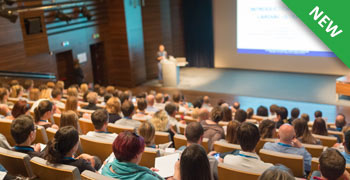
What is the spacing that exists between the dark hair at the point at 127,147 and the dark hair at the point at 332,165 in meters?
1.36

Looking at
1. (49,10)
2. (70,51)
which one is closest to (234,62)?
(70,51)

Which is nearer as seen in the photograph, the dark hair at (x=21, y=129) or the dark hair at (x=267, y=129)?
the dark hair at (x=21, y=129)

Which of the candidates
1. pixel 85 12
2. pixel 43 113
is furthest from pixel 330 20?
pixel 85 12

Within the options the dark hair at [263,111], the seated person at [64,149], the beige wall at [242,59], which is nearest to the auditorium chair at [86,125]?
the seated person at [64,149]

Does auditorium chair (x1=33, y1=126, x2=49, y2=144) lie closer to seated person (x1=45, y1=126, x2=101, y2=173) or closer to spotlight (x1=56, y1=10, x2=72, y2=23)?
seated person (x1=45, y1=126, x2=101, y2=173)

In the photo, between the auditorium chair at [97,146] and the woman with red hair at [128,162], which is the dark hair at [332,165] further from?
the auditorium chair at [97,146]

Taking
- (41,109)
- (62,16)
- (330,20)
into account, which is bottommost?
(41,109)

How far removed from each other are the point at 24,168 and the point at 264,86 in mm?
9898

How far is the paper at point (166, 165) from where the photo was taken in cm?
305

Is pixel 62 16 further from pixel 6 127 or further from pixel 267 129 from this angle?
pixel 267 129

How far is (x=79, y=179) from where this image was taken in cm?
281

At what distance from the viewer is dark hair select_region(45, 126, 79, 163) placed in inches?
115

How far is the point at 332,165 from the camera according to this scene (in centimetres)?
265

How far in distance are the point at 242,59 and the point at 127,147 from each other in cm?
1240
